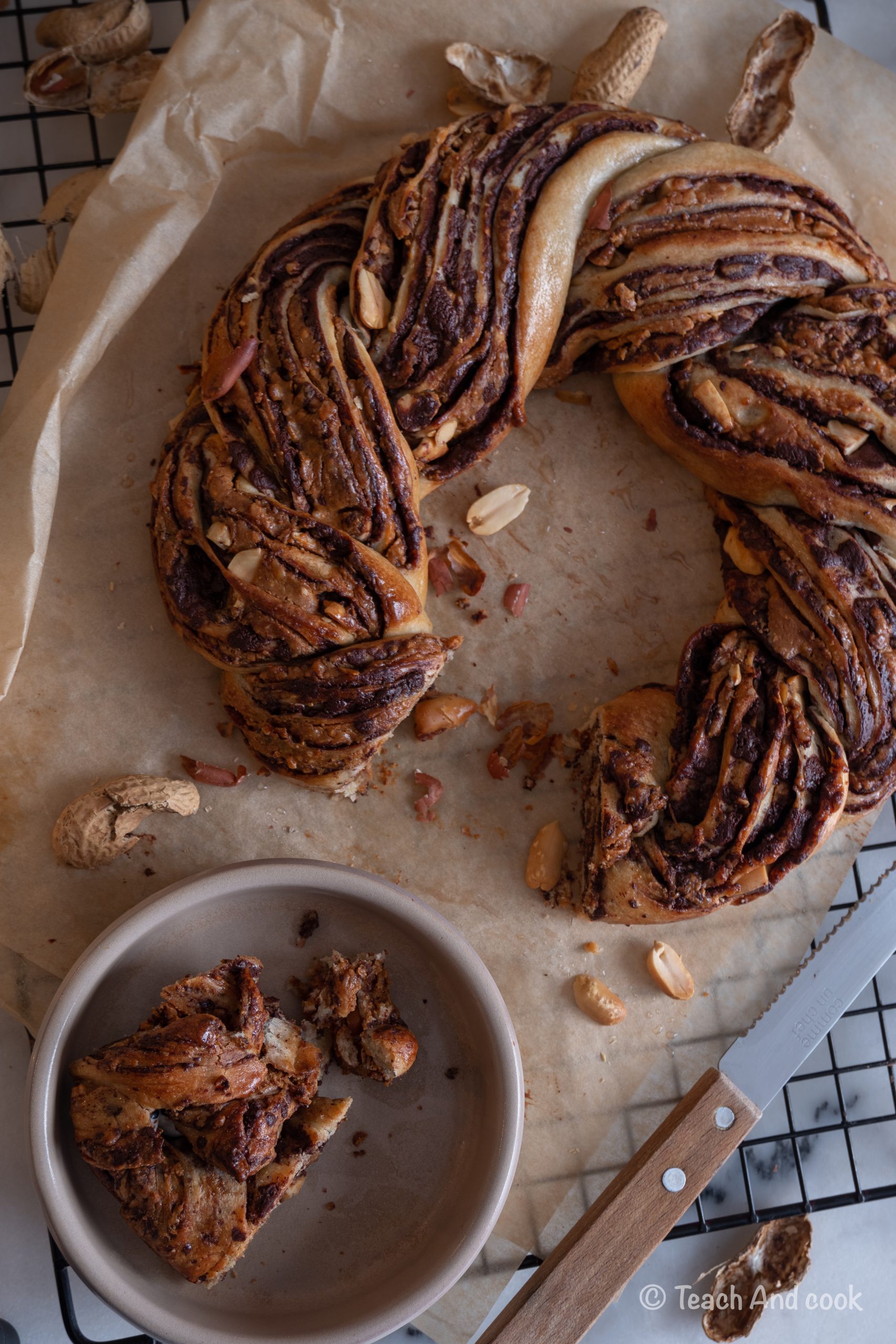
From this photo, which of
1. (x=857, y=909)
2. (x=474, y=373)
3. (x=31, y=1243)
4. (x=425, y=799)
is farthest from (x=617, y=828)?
(x=31, y=1243)

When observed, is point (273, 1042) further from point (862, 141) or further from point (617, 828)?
point (862, 141)

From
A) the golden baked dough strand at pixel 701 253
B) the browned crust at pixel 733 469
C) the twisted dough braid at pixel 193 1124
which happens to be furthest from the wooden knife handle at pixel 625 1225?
the golden baked dough strand at pixel 701 253

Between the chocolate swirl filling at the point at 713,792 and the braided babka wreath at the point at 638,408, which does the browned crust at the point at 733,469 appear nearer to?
the braided babka wreath at the point at 638,408

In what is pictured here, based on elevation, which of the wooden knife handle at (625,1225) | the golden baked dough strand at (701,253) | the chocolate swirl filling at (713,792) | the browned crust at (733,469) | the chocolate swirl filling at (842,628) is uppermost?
the golden baked dough strand at (701,253)

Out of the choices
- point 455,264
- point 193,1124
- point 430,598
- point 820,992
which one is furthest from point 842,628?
point 193,1124

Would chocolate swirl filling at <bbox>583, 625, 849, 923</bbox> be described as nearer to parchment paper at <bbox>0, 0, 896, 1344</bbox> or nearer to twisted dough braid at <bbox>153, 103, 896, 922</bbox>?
twisted dough braid at <bbox>153, 103, 896, 922</bbox>
